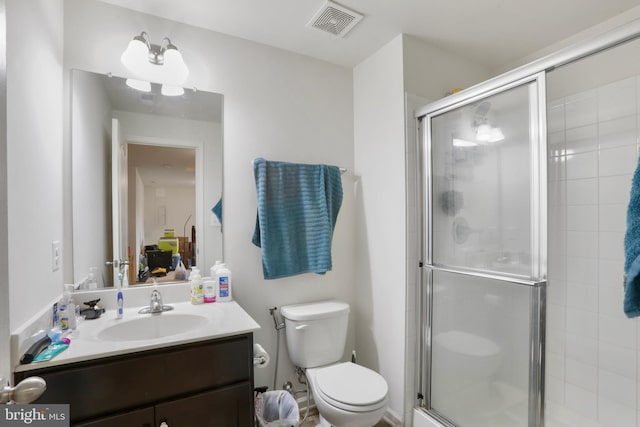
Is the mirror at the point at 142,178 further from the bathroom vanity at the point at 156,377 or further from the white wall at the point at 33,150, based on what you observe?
the bathroom vanity at the point at 156,377

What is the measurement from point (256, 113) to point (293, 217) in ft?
2.24

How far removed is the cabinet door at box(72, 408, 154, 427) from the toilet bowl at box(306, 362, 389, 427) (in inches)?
30.3

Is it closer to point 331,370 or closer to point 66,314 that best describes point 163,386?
point 66,314

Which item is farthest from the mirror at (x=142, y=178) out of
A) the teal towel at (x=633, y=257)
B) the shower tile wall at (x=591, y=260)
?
the shower tile wall at (x=591, y=260)

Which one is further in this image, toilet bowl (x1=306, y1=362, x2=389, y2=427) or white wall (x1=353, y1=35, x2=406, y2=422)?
white wall (x1=353, y1=35, x2=406, y2=422)

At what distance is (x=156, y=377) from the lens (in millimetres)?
1151

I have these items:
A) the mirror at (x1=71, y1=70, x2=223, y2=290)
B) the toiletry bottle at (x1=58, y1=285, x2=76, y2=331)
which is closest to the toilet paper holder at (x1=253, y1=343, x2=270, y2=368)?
the mirror at (x1=71, y1=70, x2=223, y2=290)

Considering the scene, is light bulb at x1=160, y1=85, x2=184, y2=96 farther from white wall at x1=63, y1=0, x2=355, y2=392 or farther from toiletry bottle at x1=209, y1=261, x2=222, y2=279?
toiletry bottle at x1=209, y1=261, x2=222, y2=279

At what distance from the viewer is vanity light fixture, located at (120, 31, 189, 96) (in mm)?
1543

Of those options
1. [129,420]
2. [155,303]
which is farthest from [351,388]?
[155,303]

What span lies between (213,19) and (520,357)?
7.57 feet

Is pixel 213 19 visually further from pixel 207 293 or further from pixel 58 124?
pixel 207 293

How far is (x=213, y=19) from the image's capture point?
1692mm

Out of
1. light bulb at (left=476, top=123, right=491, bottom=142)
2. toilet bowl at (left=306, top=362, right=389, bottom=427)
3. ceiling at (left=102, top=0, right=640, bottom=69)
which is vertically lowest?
toilet bowl at (left=306, top=362, right=389, bottom=427)
